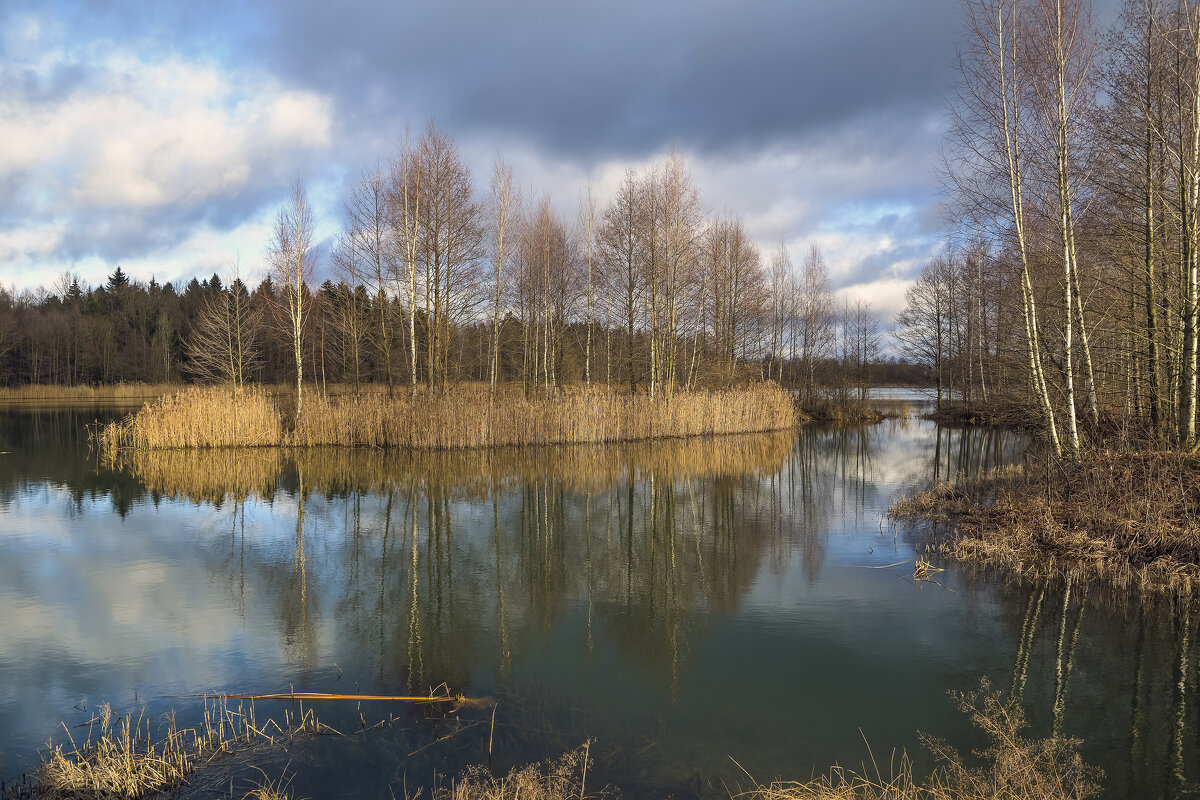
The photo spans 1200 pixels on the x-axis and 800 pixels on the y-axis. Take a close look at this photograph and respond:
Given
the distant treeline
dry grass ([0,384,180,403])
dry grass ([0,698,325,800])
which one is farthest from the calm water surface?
dry grass ([0,384,180,403])

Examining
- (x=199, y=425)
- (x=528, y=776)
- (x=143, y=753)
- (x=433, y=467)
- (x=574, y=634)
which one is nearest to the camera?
(x=528, y=776)

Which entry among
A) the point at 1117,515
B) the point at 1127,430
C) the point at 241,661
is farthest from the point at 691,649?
the point at 1127,430

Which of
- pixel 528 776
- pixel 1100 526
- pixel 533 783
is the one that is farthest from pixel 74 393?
pixel 1100 526

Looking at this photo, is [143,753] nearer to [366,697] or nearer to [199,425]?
[366,697]

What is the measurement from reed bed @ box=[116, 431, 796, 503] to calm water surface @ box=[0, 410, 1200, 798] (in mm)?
1198

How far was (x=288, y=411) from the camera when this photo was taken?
22.3m

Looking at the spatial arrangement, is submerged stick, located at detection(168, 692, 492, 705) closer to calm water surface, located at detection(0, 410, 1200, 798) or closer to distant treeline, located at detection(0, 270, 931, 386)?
calm water surface, located at detection(0, 410, 1200, 798)

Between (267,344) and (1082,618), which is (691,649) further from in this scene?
(267,344)

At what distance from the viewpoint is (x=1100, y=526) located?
8.84 m

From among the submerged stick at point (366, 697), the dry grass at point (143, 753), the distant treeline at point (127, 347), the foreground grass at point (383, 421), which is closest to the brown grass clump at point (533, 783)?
the submerged stick at point (366, 697)

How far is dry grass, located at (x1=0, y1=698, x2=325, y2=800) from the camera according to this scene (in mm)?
3799

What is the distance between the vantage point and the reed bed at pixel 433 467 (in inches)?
558

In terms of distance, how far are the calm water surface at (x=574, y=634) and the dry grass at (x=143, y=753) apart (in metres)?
0.25

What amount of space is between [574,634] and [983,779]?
11.7 ft
